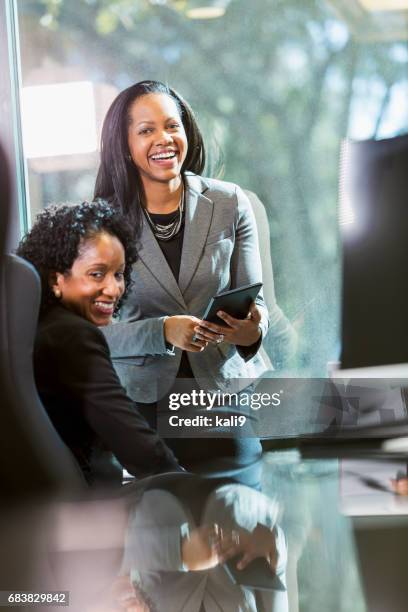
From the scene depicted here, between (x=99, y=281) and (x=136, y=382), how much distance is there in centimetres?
32

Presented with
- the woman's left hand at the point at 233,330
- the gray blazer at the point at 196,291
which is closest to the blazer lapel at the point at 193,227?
the gray blazer at the point at 196,291

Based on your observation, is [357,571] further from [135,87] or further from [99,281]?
[135,87]

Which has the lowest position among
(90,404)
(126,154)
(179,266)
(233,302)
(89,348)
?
(90,404)

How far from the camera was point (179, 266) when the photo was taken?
223cm

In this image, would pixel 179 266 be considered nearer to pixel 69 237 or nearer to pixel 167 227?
pixel 167 227

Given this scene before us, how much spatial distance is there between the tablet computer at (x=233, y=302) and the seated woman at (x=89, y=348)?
26 centimetres

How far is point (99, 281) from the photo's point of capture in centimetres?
223

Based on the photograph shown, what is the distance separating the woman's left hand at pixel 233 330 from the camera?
2215 millimetres

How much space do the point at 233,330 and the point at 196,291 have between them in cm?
16

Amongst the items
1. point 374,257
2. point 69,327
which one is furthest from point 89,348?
point 374,257

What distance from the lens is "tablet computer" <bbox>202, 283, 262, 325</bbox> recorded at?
220 cm

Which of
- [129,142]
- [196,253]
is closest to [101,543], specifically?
[196,253]

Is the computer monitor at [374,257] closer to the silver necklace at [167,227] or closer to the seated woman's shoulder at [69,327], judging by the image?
the silver necklace at [167,227]

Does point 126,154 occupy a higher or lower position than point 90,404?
higher
